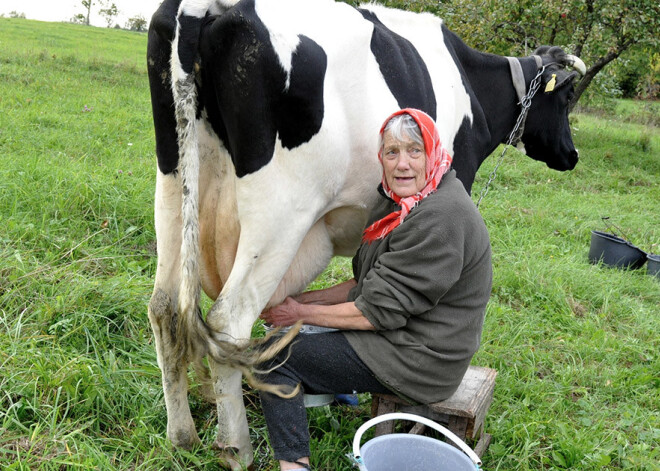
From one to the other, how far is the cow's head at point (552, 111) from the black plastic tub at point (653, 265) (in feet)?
4.49

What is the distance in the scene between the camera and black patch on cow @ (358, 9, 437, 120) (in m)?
2.50

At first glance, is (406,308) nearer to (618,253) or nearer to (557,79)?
(557,79)

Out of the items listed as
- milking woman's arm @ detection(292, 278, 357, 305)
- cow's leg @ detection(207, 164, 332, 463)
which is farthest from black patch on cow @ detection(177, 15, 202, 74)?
milking woman's arm @ detection(292, 278, 357, 305)

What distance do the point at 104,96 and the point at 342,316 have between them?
8498 millimetres

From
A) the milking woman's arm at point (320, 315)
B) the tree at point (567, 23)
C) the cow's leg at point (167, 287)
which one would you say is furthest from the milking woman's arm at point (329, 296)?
the tree at point (567, 23)

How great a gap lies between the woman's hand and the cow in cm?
7

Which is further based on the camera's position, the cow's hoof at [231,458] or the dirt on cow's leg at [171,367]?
the cow's hoof at [231,458]

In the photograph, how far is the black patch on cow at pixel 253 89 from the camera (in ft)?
6.64

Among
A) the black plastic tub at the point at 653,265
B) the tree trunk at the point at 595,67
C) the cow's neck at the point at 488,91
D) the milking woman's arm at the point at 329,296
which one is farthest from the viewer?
the tree trunk at the point at 595,67

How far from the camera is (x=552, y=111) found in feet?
13.1

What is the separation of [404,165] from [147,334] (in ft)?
5.77

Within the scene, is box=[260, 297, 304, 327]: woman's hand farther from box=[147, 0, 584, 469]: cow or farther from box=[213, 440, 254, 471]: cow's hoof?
box=[213, 440, 254, 471]: cow's hoof

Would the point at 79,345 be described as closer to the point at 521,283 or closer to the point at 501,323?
the point at 501,323

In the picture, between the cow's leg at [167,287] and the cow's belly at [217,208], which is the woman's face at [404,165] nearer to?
the cow's belly at [217,208]
